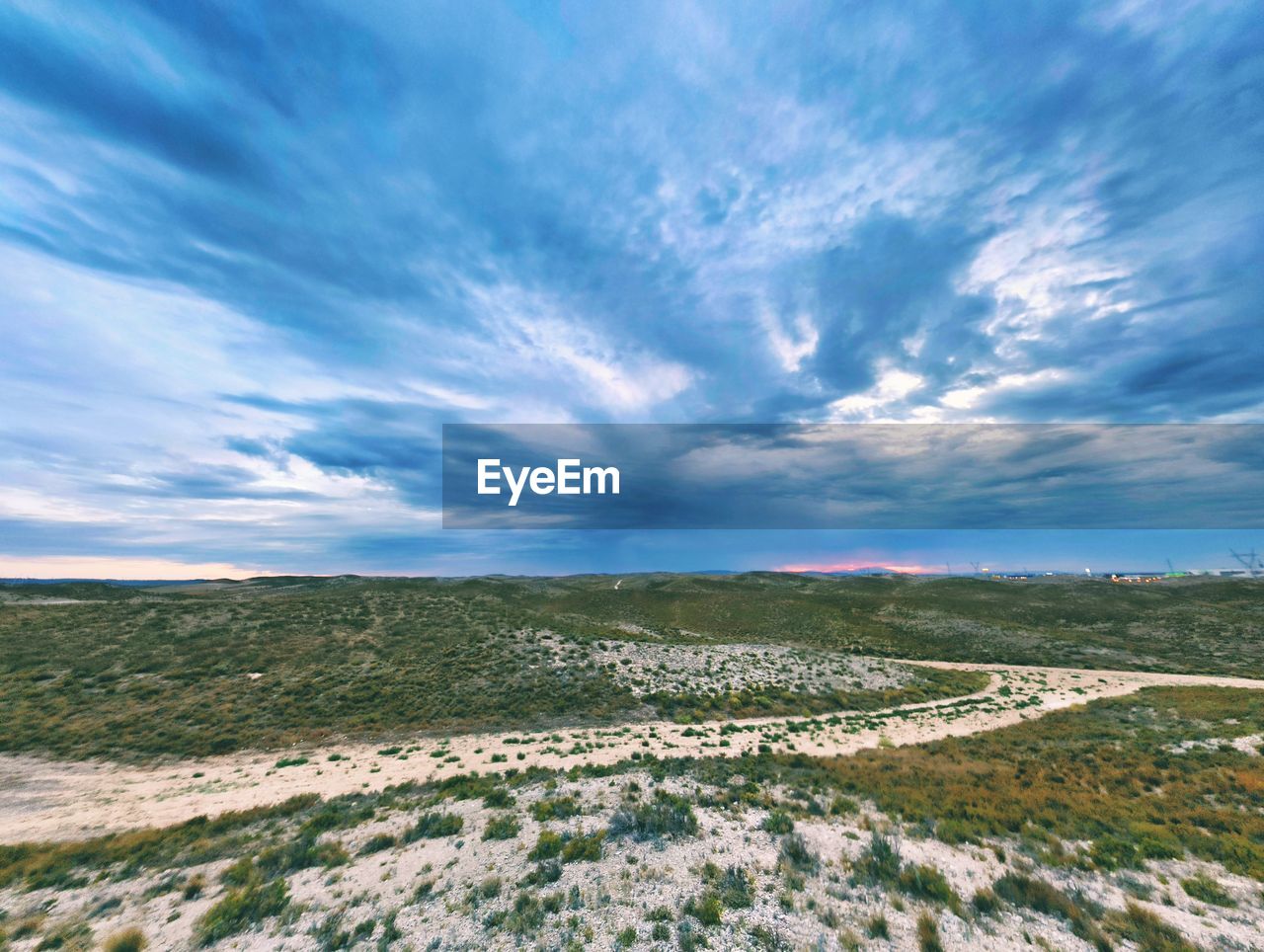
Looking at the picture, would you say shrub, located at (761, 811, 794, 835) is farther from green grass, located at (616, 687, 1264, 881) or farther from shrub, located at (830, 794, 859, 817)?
green grass, located at (616, 687, 1264, 881)

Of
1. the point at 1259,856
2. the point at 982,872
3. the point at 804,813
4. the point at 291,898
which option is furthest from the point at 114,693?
the point at 1259,856

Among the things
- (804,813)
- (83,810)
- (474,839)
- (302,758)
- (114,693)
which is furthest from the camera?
(114,693)

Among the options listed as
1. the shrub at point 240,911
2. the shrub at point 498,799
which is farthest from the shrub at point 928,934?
the shrub at point 240,911

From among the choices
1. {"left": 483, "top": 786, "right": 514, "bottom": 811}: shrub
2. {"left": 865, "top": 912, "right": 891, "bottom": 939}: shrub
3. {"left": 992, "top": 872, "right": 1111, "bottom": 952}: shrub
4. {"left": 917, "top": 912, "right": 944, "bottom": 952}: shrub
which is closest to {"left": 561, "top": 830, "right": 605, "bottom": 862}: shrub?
{"left": 483, "top": 786, "right": 514, "bottom": 811}: shrub

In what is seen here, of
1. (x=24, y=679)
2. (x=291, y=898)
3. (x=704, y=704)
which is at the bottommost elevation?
(x=704, y=704)

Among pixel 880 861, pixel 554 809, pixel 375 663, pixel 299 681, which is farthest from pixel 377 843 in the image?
pixel 375 663

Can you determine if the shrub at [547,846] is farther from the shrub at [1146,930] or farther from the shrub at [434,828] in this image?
the shrub at [1146,930]

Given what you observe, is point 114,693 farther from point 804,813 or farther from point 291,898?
point 804,813
